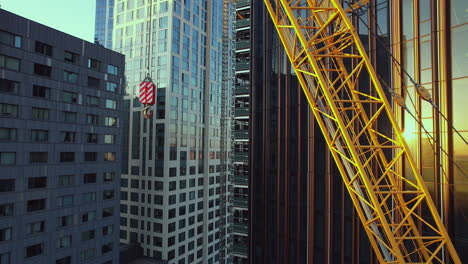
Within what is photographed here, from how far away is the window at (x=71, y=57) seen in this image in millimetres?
42562

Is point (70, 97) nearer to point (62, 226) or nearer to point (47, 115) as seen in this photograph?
point (47, 115)

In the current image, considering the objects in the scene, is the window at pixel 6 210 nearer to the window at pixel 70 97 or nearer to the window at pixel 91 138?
the window at pixel 91 138

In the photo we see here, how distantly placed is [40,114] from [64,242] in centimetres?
1668

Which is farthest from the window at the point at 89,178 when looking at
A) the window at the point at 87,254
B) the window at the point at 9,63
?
the window at the point at 9,63

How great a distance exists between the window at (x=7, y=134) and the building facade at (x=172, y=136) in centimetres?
2569

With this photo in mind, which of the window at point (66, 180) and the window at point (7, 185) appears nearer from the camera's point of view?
the window at point (7, 185)

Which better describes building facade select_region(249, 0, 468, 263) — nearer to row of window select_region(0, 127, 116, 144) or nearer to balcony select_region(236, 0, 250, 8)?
balcony select_region(236, 0, 250, 8)

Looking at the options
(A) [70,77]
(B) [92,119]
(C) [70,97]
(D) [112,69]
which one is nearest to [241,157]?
(B) [92,119]

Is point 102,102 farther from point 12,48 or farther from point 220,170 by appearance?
point 220,170

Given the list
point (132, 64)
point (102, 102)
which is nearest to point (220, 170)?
point (132, 64)

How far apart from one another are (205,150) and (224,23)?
34.2 m

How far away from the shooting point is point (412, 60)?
60.8ft

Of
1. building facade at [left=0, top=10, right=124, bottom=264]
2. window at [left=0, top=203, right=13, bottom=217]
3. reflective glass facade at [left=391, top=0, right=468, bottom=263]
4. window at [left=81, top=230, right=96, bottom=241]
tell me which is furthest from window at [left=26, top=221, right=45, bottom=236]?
reflective glass facade at [left=391, top=0, right=468, bottom=263]

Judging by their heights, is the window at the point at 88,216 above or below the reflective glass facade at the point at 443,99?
below
